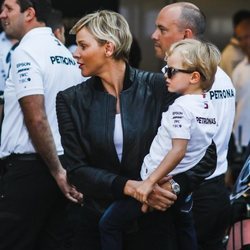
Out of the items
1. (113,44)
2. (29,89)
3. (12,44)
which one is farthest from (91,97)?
(12,44)

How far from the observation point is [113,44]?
3.89 metres

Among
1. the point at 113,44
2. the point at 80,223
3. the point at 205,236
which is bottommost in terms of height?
the point at 205,236

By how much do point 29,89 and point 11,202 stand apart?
0.68m

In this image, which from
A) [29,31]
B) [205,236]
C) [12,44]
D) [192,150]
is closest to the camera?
[192,150]

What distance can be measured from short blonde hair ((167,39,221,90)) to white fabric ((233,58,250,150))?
13.6 ft

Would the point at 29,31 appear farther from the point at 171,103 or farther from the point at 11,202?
the point at 171,103

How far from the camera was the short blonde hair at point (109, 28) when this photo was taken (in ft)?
12.7

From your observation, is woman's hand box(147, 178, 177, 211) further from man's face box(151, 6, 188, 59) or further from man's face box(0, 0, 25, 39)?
man's face box(0, 0, 25, 39)

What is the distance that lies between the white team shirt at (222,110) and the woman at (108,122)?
63 centimetres

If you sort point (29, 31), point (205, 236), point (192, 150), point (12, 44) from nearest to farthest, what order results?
point (192, 150) → point (205, 236) → point (29, 31) → point (12, 44)

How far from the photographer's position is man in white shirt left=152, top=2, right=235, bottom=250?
14.8 ft

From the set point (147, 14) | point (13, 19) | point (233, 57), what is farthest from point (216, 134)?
point (147, 14)

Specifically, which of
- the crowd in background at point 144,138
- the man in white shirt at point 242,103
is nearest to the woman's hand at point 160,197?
the crowd in background at point 144,138

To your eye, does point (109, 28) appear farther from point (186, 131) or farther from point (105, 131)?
point (186, 131)
